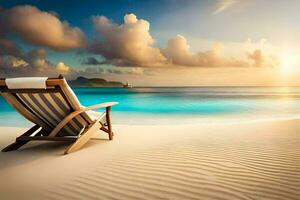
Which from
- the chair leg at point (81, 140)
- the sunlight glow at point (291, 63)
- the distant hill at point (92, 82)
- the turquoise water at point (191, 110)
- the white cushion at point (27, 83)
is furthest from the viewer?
the distant hill at point (92, 82)

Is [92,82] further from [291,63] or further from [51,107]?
[51,107]

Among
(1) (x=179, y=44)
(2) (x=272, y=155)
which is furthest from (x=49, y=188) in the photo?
(1) (x=179, y=44)

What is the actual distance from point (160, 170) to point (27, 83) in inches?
69.7

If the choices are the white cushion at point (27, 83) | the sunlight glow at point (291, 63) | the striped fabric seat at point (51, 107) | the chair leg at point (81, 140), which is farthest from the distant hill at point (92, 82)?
the white cushion at point (27, 83)

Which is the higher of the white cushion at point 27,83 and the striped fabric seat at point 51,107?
the white cushion at point 27,83

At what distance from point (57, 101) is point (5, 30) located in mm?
32916

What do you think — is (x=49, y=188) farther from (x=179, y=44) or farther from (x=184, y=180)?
(x=179, y=44)

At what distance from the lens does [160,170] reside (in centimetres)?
280

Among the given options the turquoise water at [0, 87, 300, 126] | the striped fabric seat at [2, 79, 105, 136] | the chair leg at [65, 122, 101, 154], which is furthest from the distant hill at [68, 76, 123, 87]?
the chair leg at [65, 122, 101, 154]

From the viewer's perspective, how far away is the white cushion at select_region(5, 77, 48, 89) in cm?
332

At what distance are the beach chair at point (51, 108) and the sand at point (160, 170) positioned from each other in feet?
0.67

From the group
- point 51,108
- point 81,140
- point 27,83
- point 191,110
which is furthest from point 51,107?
point 191,110

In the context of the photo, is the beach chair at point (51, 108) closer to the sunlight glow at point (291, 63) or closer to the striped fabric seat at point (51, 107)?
the striped fabric seat at point (51, 107)

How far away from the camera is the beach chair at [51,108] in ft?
11.1
